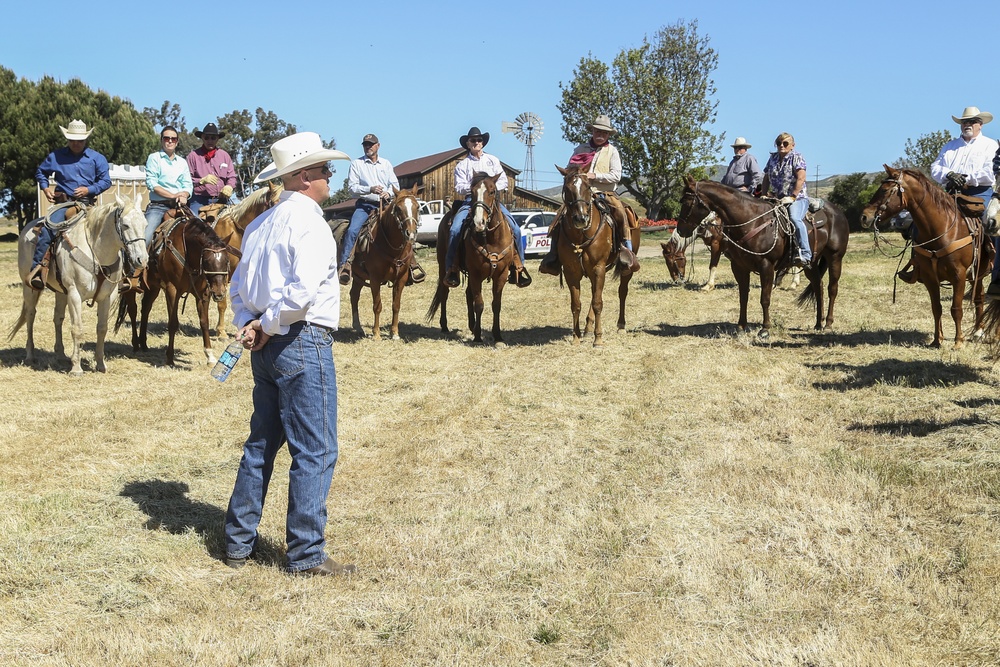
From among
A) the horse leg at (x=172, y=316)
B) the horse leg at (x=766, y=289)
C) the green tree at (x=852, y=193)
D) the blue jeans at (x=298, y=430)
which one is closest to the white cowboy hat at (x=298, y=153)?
the blue jeans at (x=298, y=430)

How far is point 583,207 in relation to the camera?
1216cm

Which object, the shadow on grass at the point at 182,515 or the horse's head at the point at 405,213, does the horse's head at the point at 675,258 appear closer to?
the horse's head at the point at 405,213

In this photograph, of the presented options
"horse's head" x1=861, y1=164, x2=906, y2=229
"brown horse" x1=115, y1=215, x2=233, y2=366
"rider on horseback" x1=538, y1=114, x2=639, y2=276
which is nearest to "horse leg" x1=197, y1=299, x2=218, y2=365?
"brown horse" x1=115, y1=215, x2=233, y2=366

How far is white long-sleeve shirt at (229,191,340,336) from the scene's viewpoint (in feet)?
15.3

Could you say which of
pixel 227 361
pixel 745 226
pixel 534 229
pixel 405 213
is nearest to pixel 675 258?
pixel 745 226

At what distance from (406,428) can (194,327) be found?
8.36 meters

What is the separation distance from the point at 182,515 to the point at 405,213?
8.09 m

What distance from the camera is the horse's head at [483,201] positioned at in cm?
1244

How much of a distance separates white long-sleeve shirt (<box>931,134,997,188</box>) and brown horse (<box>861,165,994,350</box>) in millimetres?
647

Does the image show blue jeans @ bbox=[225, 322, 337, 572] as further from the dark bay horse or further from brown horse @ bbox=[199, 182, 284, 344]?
the dark bay horse

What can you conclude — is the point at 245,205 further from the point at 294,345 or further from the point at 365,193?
the point at 294,345

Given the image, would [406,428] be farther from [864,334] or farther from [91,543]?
[864,334]

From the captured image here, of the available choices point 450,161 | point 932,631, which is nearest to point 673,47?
point 450,161

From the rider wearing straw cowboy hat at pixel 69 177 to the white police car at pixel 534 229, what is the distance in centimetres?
2147
